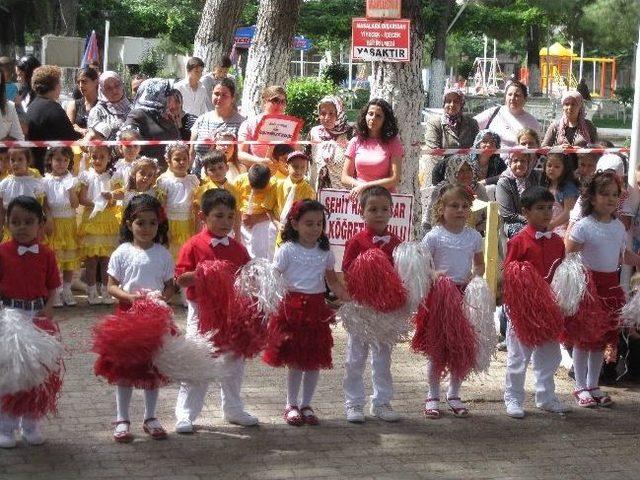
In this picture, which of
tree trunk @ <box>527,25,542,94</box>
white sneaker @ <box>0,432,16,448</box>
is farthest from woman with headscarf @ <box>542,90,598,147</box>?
tree trunk @ <box>527,25,542,94</box>

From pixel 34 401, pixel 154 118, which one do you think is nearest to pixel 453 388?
pixel 34 401

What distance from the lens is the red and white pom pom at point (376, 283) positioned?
271 inches

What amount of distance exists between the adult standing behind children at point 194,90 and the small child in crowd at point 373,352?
7496 mm

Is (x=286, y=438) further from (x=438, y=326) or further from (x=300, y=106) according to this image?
(x=300, y=106)

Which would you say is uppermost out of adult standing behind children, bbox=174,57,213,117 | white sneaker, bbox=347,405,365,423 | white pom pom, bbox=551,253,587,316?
adult standing behind children, bbox=174,57,213,117

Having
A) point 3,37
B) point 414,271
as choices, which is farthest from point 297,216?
point 3,37

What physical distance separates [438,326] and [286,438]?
1.15 metres

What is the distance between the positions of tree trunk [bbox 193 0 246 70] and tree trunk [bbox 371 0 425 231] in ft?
23.9

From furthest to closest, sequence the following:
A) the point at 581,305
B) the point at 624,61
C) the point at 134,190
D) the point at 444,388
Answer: the point at 624,61 < the point at 134,190 < the point at 444,388 < the point at 581,305

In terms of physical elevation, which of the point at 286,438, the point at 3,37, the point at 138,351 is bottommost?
the point at 286,438

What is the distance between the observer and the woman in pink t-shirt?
901cm

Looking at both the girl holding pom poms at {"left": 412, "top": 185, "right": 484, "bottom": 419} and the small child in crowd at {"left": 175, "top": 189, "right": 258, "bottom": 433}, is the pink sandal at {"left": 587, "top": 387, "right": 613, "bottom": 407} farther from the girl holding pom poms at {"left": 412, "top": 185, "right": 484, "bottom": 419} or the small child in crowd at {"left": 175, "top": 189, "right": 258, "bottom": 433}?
the small child in crowd at {"left": 175, "top": 189, "right": 258, "bottom": 433}

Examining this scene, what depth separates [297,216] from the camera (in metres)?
6.86

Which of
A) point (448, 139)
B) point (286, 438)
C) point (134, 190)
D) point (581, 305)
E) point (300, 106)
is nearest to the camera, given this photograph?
point (286, 438)
